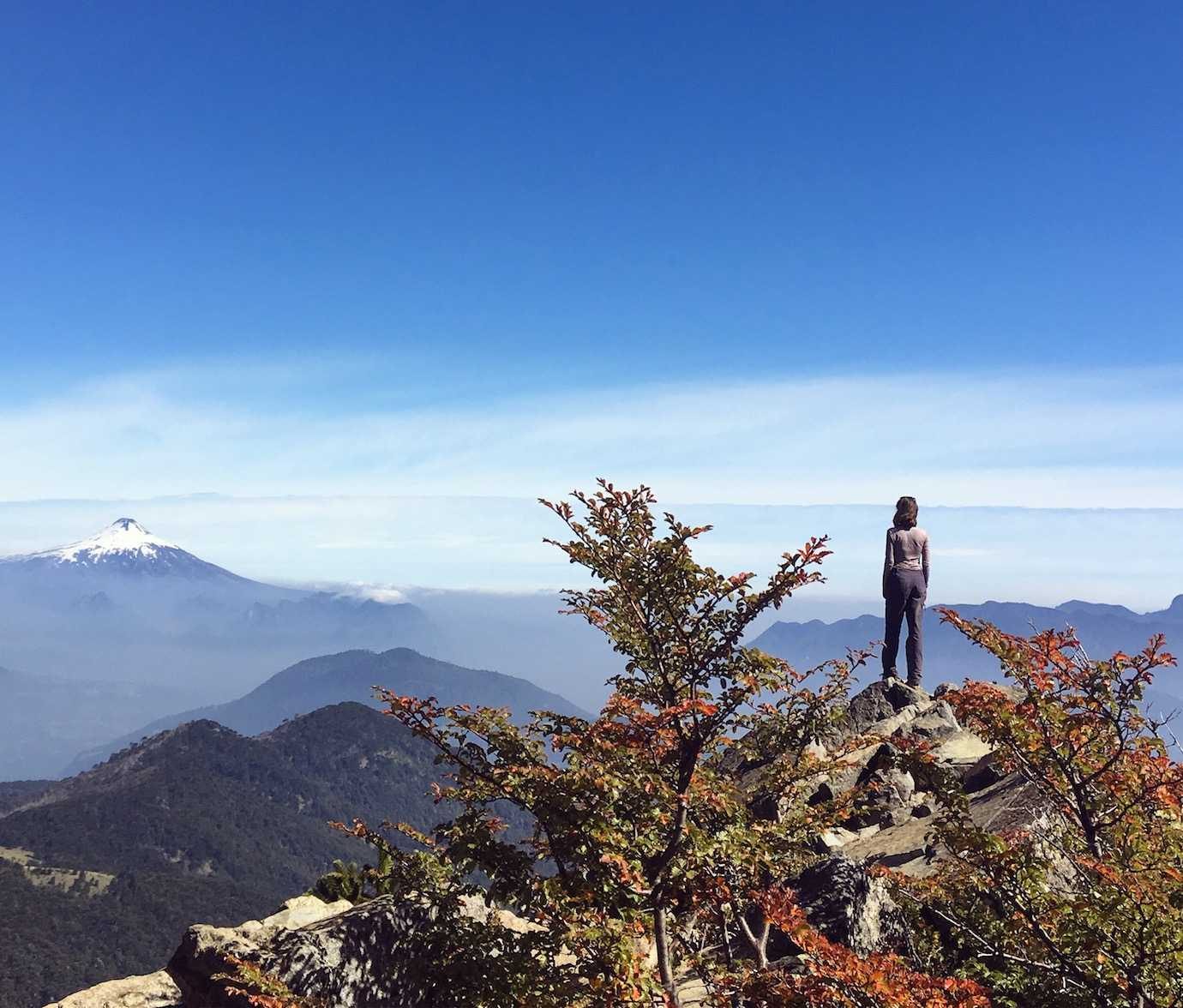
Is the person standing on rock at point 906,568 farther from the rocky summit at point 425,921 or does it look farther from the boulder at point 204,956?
the boulder at point 204,956

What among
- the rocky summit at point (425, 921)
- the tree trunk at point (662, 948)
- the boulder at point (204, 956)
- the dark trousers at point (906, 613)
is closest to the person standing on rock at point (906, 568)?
the dark trousers at point (906, 613)

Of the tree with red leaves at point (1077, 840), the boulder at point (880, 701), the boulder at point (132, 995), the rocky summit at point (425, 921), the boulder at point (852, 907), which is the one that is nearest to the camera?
the tree with red leaves at point (1077, 840)

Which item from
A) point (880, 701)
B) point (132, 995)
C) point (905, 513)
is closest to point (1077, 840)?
point (905, 513)

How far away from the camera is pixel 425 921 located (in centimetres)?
820

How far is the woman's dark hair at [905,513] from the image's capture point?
16969 millimetres

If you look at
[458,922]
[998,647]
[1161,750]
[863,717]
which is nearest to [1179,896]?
[1161,750]

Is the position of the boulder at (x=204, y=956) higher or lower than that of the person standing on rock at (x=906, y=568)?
lower

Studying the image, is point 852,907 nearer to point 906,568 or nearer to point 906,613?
point 906,568

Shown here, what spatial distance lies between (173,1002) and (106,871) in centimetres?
20184

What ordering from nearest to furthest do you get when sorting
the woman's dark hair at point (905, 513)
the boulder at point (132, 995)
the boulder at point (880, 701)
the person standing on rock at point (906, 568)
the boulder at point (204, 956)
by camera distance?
the boulder at point (204, 956) → the boulder at point (132, 995) → the woman's dark hair at point (905, 513) → the person standing on rock at point (906, 568) → the boulder at point (880, 701)

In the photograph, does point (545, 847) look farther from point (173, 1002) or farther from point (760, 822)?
point (173, 1002)

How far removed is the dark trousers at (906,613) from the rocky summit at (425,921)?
1813 millimetres

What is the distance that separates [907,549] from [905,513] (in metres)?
0.87

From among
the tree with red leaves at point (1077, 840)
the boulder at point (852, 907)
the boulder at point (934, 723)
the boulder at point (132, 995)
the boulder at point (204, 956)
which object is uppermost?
the tree with red leaves at point (1077, 840)
